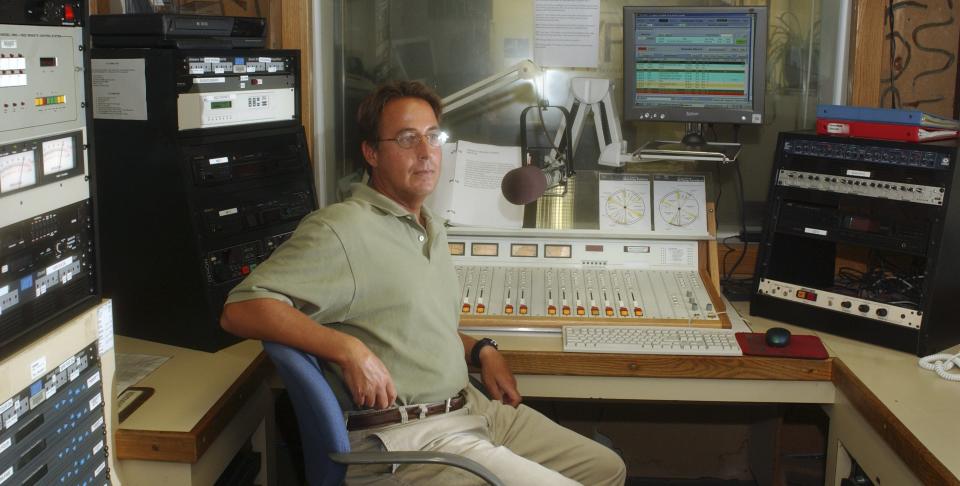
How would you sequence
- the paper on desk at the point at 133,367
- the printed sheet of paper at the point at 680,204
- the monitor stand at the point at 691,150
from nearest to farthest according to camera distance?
the paper on desk at the point at 133,367, the monitor stand at the point at 691,150, the printed sheet of paper at the point at 680,204

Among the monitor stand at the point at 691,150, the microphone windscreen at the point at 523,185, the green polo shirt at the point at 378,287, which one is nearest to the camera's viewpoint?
the green polo shirt at the point at 378,287

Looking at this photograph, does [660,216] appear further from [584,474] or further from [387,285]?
[387,285]

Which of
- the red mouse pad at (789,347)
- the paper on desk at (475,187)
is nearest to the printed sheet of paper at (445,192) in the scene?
the paper on desk at (475,187)

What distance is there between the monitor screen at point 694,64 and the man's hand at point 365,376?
1245mm

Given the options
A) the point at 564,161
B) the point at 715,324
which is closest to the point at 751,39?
the point at 564,161

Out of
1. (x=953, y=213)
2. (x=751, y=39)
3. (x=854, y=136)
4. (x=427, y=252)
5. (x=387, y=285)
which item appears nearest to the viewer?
(x=387, y=285)

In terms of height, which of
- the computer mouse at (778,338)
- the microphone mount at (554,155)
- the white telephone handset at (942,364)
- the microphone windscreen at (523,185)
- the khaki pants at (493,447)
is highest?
the microphone mount at (554,155)

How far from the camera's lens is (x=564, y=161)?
8.65 feet

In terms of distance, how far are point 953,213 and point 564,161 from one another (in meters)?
0.97

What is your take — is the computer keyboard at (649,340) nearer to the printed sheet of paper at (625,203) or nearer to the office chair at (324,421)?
the printed sheet of paper at (625,203)

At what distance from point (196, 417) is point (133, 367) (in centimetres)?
32

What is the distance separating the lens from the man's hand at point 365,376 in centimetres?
172

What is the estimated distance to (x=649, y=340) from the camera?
2289 millimetres

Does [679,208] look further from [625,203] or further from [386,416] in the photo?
[386,416]
